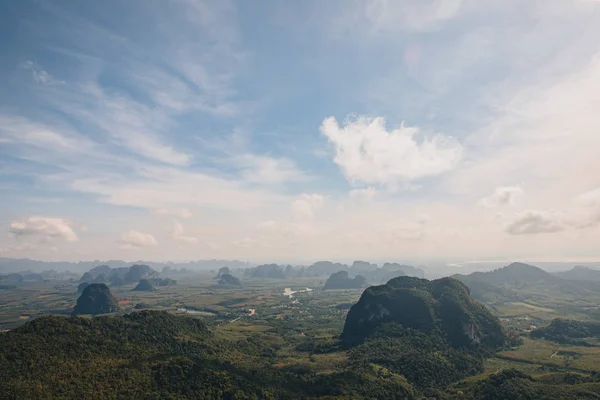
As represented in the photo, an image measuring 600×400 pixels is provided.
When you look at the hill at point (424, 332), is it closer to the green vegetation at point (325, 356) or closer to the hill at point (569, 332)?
the green vegetation at point (325, 356)

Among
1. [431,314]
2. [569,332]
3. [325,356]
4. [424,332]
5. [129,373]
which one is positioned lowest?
[325,356]

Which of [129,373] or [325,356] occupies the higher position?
[129,373]

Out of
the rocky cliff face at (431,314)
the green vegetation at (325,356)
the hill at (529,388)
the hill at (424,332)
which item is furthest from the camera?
the rocky cliff face at (431,314)

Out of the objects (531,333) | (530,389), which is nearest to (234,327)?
(530,389)

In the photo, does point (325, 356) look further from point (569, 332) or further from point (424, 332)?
point (569, 332)

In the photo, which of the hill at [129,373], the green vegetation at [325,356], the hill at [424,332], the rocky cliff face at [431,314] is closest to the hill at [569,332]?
the green vegetation at [325,356]

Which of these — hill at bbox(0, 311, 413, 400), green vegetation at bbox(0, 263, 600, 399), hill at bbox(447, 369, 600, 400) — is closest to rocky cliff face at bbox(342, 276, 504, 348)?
green vegetation at bbox(0, 263, 600, 399)

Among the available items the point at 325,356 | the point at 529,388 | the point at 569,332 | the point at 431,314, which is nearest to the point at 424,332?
the point at 431,314

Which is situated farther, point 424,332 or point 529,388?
point 424,332

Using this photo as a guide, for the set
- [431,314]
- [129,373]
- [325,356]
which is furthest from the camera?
[431,314]
